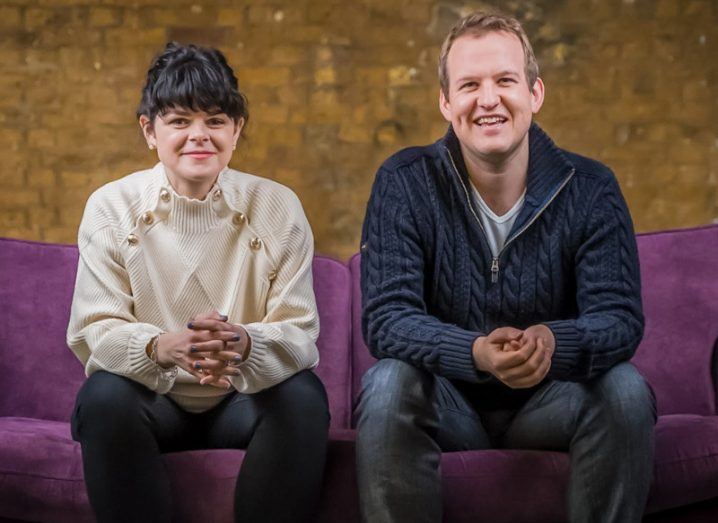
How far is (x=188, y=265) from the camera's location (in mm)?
2219

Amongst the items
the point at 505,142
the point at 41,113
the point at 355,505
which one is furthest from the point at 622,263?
the point at 41,113

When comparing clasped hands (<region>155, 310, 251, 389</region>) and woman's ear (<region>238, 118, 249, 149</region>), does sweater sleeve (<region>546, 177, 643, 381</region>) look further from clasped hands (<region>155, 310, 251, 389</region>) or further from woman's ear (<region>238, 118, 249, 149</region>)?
woman's ear (<region>238, 118, 249, 149</region>)

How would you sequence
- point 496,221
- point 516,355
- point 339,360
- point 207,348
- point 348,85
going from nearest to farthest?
point 516,355 → point 207,348 → point 496,221 → point 339,360 → point 348,85

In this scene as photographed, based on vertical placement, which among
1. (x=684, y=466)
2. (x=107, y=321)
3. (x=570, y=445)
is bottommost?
(x=684, y=466)

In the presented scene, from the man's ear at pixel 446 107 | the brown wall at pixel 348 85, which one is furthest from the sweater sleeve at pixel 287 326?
the brown wall at pixel 348 85

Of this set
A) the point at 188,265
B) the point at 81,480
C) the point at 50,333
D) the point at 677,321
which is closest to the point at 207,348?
the point at 188,265

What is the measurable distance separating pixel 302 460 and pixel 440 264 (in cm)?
46

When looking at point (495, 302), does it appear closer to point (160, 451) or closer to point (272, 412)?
point (272, 412)

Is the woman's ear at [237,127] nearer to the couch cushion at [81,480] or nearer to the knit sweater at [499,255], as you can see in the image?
the knit sweater at [499,255]

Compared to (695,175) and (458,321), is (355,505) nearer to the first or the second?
(458,321)

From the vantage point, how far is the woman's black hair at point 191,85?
2146 mm

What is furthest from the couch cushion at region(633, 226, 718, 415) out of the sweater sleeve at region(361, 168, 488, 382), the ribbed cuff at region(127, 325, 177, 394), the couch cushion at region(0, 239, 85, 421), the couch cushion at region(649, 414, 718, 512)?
the couch cushion at region(0, 239, 85, 421)

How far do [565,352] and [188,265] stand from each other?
2.52 ft

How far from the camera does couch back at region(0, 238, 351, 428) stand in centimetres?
262
